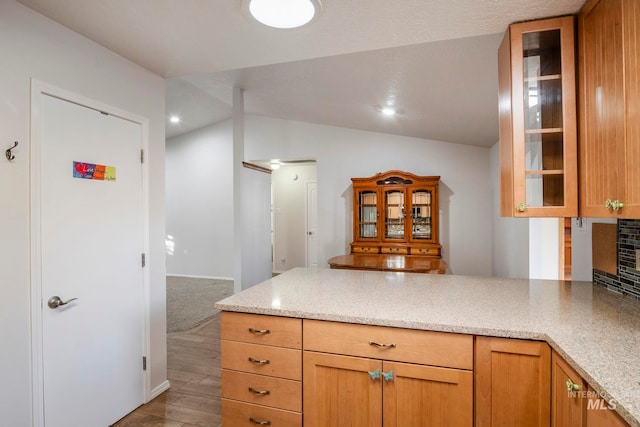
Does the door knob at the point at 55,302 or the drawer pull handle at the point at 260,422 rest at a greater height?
the door knob at the point at 55,302

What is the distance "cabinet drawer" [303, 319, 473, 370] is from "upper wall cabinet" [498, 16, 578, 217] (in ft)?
2.32

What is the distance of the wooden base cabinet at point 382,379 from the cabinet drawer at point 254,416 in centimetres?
8

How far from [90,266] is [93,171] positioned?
0.56 m

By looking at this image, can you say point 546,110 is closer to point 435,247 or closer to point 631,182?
point 631,182

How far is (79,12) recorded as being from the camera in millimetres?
Answer: 1569

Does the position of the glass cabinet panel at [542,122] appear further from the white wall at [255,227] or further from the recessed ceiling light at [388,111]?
the white wall at [255,227]

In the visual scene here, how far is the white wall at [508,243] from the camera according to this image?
3.46m

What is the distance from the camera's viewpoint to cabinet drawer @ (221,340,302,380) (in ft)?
4.93

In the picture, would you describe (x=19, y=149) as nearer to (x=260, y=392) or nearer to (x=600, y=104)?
(x=260, y=392)

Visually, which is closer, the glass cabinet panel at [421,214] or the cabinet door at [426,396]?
the cabinet door at [426,396]

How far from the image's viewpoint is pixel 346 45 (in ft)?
6.05

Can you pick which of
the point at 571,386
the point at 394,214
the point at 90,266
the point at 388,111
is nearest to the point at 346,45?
the point at 571,386

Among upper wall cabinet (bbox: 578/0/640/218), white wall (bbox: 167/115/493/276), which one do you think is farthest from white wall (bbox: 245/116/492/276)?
upper wall cabinet (bbox: 578/0/640/218)

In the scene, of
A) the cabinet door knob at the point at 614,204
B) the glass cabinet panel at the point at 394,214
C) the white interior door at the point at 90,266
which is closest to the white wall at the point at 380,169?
the glass cabinet panel at the point at 394,214
